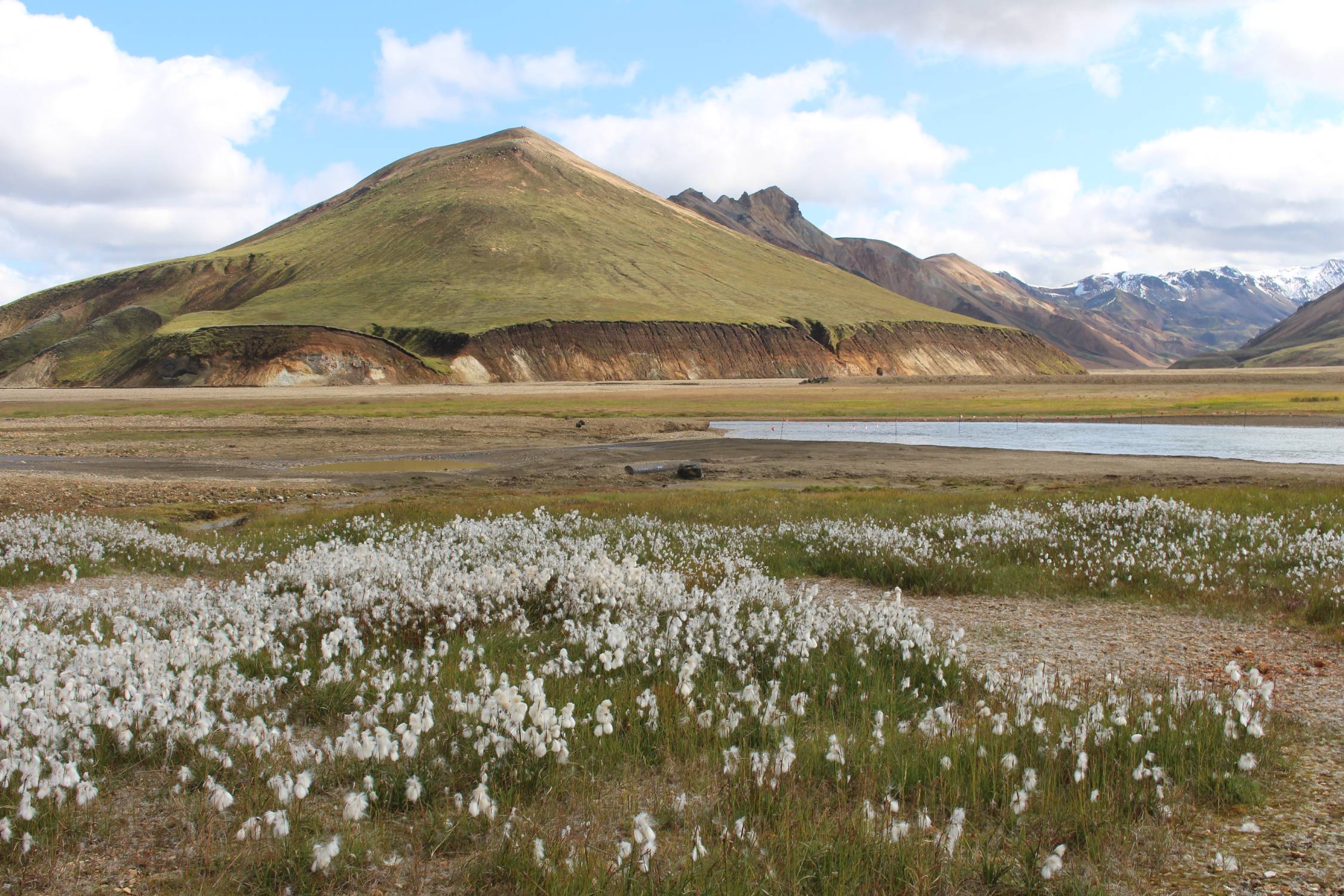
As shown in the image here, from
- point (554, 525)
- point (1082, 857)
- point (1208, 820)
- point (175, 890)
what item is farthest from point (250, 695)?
point (554, 525)

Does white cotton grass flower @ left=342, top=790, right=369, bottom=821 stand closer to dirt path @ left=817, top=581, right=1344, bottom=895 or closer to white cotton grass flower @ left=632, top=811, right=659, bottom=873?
white cotton grass flower @ left=632, top=811, right=659, bottom=873

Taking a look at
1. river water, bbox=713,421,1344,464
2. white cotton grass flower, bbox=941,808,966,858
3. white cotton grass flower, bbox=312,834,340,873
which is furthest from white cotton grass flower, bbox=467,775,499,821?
river water, bbox=713,421,1344,464

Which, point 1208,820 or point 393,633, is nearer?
point 1208,820

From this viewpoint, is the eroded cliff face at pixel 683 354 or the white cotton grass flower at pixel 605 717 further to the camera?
the eroded cliff face at pixel 683 354

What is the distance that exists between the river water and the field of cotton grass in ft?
116

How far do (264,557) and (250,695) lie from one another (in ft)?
31.3

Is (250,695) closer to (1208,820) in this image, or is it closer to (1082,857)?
(1082,857)

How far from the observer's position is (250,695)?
726 centimetres

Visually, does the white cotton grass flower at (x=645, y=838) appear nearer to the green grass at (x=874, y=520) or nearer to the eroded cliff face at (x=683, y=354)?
the green grass at (x=874, y=520)

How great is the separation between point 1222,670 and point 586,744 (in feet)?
22.6

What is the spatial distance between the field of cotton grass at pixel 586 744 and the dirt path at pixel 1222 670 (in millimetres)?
274

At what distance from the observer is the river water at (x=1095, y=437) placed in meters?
41.1

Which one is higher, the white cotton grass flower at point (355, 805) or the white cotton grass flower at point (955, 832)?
the white cotton grass flower at point (355, 805)

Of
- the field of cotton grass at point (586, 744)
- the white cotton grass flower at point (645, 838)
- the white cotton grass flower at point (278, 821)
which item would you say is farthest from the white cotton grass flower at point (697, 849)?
the white cotton grass flower at point (278, 821)
